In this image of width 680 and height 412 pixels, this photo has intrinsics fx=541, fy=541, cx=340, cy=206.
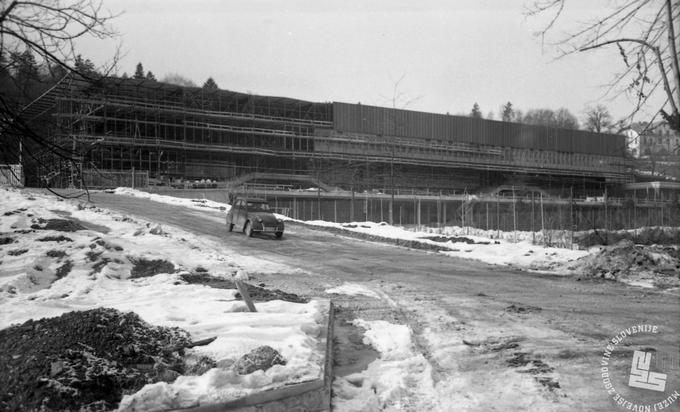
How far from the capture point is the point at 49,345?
4863mm

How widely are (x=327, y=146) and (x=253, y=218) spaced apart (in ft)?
191

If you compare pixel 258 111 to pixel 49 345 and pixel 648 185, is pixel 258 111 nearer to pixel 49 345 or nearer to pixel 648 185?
pixel 648 185

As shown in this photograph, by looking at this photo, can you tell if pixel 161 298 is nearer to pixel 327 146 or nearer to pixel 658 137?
pixel 658 137

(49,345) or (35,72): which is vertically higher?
(35,72)

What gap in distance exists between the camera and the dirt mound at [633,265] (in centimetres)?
1357

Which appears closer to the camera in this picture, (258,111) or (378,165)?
(378,165)

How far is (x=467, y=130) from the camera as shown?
91875 millimetres

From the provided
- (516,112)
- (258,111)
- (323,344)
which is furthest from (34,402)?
(516,112)

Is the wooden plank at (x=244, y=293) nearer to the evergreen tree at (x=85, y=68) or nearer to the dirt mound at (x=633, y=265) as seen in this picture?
the evergreen tree at (x=85, y=68)

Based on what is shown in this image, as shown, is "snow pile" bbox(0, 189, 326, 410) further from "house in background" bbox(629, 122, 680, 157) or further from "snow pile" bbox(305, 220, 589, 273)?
"snow pile" bbox(305, 220, 589, 273)

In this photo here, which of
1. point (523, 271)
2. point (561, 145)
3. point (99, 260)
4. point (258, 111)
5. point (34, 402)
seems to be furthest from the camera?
point (561, 145)

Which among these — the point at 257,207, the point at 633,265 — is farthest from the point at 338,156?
the point at 633,265

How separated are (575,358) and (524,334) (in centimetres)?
120

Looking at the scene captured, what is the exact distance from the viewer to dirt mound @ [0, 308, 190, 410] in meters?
4.21
